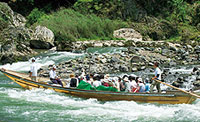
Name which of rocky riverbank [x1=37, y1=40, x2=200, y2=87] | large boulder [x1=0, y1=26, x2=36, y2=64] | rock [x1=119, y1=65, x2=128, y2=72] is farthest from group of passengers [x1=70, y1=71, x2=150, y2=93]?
large boulder [x1=0, y1=26, x2=36, y2=64]

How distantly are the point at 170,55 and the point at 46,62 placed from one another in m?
9.73

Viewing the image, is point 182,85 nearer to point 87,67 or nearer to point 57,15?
point 87,67

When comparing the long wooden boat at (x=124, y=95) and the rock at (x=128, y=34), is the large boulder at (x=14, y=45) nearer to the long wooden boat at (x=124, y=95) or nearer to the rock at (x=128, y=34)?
the rock at (x=128, y=34)

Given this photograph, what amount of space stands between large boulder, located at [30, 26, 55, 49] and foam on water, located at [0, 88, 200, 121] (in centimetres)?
1471

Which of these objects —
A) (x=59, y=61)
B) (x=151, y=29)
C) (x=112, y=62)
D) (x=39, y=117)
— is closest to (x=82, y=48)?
(x=59, y=61)

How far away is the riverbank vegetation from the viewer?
33.0 meters

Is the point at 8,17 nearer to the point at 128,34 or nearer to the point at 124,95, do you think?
the point at 128,34

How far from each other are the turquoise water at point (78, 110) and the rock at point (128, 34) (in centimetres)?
1966

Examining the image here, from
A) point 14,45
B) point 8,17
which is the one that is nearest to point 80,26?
point 8,17

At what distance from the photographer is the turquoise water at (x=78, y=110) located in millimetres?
10703

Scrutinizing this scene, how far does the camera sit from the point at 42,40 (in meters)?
28.7

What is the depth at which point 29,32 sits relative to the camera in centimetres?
2916

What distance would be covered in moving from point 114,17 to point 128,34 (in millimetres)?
4866

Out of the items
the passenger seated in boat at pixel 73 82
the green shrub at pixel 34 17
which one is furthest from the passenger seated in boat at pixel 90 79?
the green shrub at pixel 34 17
